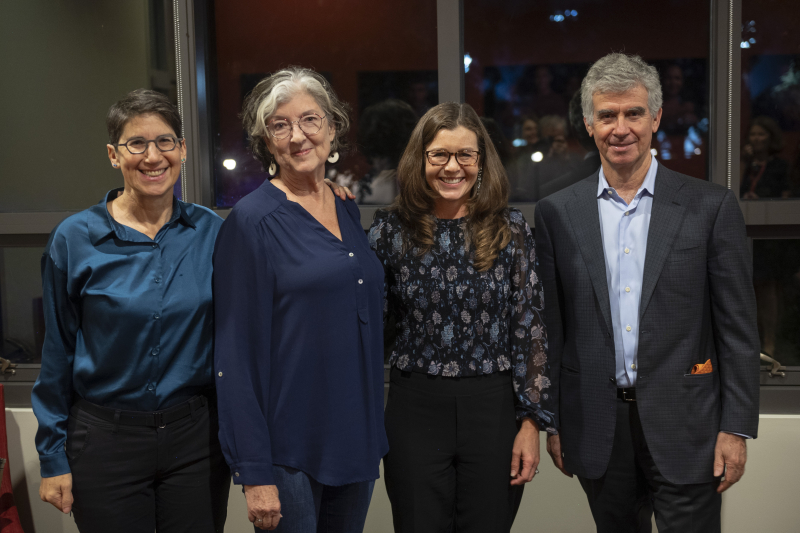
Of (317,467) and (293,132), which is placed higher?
(293,132)

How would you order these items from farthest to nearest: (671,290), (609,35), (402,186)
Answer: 1. (609,35)
2. (402,186)
3. (671,290)

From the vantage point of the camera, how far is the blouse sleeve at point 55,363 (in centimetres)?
156

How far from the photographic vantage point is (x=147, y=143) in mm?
1616

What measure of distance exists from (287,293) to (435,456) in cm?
61

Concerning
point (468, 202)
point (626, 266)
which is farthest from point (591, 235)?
point (468, 202)

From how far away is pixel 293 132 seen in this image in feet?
5.06

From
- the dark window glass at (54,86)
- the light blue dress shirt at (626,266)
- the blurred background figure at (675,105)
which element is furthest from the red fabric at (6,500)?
the blurred background figure at (675,105)

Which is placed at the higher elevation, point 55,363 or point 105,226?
point 105,226

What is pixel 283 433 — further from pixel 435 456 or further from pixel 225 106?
pixel 225 106

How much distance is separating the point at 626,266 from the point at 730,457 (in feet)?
1.93

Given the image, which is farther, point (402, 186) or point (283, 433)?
point (402, 186)

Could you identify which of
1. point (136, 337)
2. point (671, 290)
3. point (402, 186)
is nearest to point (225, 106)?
point (402, 186)

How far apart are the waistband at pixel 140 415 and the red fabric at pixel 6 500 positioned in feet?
3.88

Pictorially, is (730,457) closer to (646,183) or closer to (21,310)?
(646,183)
